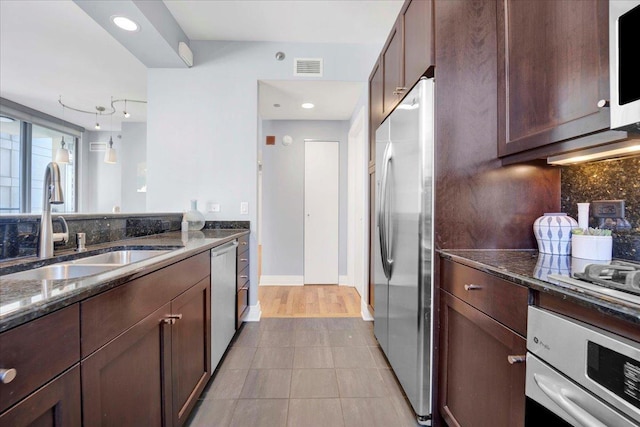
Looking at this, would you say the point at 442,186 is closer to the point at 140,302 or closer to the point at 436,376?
the point at 436,376

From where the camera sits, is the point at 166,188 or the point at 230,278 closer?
the point at 230,278

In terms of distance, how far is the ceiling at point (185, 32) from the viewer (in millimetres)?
2377

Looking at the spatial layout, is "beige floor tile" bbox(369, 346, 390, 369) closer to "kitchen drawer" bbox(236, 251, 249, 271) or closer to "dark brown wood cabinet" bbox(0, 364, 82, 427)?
"kitchen drawer" bbox(236, 251, 249, 271)

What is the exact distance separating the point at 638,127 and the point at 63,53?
14.7 ft

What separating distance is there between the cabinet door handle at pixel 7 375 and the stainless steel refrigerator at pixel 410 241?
1426 millimetres

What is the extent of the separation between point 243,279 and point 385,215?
4.68 ft

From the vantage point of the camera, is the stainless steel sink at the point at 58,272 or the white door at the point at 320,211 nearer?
the stainless steel sink at the point at 58,272

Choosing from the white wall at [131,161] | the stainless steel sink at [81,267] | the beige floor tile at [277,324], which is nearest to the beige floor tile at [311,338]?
the beige floor tile at [277,324]

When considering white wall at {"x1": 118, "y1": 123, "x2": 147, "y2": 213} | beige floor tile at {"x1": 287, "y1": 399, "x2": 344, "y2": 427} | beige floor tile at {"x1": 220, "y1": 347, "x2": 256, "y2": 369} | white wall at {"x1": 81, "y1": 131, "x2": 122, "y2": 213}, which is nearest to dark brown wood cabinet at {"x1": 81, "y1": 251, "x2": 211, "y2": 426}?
beige floor tile at {"x1": 220, "y1": 347, "x2": 256, "y2": 369}

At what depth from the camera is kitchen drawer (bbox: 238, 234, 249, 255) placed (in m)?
2.51

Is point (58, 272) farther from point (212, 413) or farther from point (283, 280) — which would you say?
point (283, 280)

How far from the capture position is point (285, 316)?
302 centimetres

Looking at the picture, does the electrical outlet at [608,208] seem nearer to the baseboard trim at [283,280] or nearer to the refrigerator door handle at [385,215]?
the refrigerator door handle at [385,215]

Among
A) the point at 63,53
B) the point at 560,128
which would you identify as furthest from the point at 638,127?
the point at 63,53
